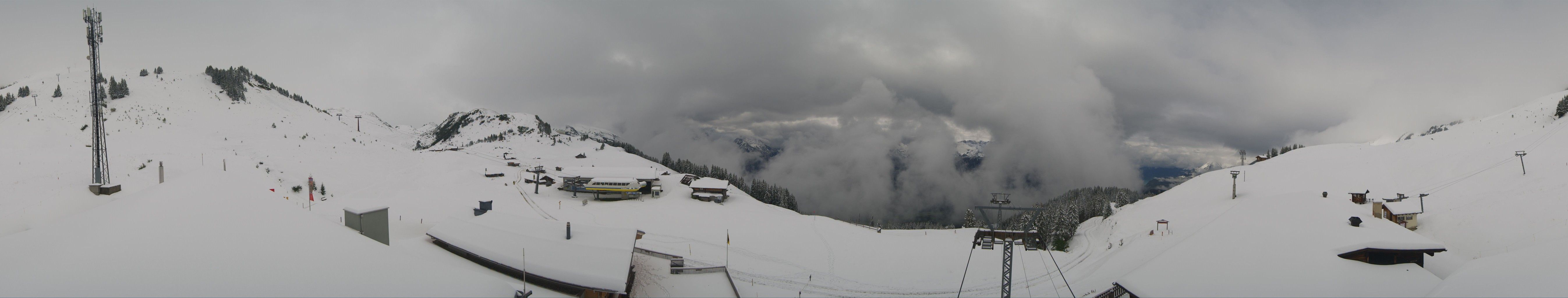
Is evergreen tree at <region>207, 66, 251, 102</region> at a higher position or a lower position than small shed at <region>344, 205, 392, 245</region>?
higher

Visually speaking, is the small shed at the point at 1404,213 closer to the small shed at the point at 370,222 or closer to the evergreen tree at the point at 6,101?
the small shed at the point at 370,222

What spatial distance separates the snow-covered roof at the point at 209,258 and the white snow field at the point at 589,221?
2.5 inches

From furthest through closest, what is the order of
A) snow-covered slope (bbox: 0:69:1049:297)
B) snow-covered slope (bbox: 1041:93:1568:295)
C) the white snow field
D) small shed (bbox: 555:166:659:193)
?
small shed (bbox: 555:166:659:193) < snow-covered slope (bbox: 1041:93:1568:295) < snow-covered slope (bbox: 0:69:1049:297) < the white snow field

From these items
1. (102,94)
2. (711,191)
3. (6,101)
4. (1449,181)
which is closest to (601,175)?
(711,191)

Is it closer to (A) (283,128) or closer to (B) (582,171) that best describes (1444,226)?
(B) (582,171)

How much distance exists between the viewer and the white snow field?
1200 cm

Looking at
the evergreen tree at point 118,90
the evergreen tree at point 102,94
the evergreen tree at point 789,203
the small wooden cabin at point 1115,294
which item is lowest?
the evergreen tree at point 789,203

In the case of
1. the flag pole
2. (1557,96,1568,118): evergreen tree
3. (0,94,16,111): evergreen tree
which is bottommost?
the flag pole

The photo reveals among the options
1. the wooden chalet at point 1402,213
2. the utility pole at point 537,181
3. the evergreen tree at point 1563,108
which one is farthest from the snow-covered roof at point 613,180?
the evergreen tree at point 1563,108

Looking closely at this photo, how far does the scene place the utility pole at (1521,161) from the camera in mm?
38531

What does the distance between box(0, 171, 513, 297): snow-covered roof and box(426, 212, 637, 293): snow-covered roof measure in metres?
3.20

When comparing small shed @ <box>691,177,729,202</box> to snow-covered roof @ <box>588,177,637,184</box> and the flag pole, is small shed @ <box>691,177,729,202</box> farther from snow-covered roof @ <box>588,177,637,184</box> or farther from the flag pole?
the flag pole

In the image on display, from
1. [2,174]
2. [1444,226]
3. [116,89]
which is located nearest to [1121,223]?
[1444,226]

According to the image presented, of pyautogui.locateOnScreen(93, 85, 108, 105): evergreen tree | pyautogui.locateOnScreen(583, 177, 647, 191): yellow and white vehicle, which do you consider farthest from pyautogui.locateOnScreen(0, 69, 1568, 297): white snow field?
pyautogui.locateOnScreen(583, 177, 647, 191): yellow and white vehicle
